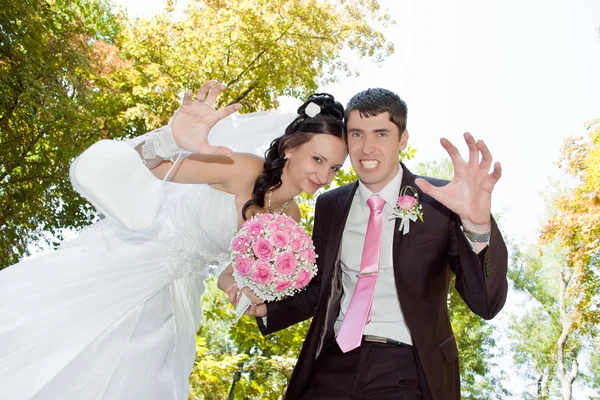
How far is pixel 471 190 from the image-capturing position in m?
2.69

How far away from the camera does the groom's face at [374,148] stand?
11.0ft

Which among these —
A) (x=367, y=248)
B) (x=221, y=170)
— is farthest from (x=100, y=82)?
(x=367, y=248)

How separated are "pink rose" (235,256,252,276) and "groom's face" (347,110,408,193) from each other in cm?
89

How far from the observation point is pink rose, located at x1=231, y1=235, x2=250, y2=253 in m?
3.19

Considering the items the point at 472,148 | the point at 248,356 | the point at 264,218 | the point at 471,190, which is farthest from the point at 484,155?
the point at 248,356

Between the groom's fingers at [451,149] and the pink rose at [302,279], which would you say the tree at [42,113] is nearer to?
the pink rose at [302,279]

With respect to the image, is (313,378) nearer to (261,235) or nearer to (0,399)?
(261,235)

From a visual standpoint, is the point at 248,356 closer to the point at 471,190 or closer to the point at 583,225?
the point at 471,190

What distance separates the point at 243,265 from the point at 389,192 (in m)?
1.03

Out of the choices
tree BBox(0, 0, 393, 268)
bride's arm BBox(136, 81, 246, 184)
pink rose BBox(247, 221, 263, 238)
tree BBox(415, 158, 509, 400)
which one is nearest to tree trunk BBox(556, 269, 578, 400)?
tree BBox(415, 158, 509, 400)

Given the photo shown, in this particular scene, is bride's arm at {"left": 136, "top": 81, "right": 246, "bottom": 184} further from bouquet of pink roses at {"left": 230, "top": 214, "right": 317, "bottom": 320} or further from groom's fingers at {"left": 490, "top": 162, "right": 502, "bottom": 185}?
groom's fingers at {"left": 490, "top": 162, "right": 502, "bottom": 185}

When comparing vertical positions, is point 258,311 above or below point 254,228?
below

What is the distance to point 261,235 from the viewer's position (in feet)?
10.4

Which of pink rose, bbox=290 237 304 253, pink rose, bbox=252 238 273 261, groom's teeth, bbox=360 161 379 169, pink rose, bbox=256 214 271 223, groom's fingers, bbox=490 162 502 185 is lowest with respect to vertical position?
pink rose, bbox=252 238 273 261
